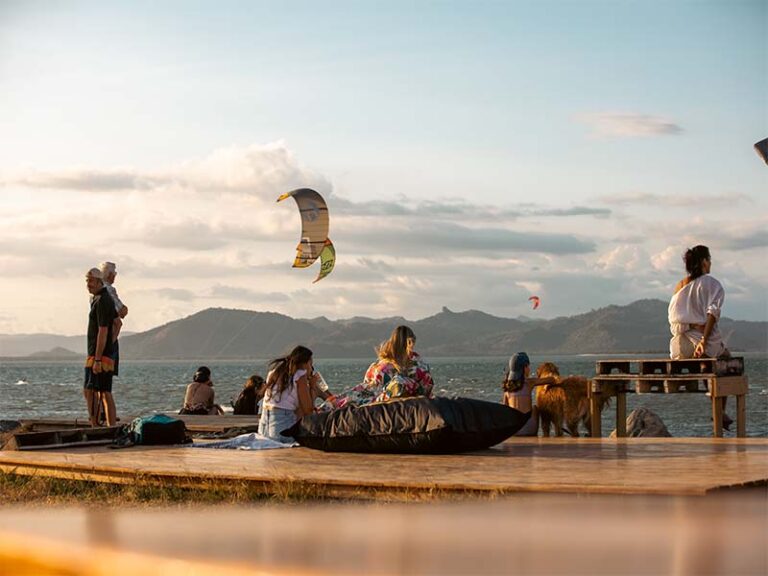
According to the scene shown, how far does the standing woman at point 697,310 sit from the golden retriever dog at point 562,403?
1.56 m

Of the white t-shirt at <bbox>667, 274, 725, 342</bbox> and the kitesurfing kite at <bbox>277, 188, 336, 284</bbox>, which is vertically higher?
the kitesurfing kite at <bbox>277, 188, 336, 284</bbox>

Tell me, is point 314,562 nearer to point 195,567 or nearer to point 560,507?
point 195,567

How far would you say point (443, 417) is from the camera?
30.7 ft

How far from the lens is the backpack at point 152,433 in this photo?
10844mm

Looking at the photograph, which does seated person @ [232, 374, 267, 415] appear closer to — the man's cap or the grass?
the man's cap

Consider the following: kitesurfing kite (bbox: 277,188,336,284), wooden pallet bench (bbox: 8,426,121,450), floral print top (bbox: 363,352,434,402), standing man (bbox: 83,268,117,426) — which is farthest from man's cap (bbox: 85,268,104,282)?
kitesurfing kite (bbox: 277,188,336,284)

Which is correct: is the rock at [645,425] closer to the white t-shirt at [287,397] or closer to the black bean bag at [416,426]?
the white t-shirt at [287,397]

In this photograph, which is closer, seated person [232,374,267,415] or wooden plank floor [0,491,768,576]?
wooden plank floor [0,491,768,576]

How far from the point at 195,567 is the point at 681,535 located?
228cm

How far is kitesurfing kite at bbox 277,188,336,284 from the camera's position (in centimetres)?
2436

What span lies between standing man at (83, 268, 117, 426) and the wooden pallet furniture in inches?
198

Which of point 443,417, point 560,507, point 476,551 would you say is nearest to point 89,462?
point 443,417

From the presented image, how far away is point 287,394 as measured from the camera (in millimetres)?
10531

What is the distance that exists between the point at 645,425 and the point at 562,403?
9.86 m
